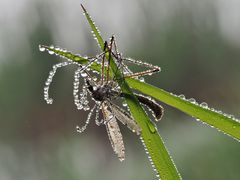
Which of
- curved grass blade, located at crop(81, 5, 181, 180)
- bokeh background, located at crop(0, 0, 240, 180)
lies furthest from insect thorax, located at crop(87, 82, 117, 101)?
bokeh background, located at crop(0, 0, 240, 180)

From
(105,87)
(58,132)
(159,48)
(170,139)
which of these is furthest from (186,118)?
(105,87)

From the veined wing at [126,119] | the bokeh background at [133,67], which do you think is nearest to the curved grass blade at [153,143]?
the veined wing at [126,119]

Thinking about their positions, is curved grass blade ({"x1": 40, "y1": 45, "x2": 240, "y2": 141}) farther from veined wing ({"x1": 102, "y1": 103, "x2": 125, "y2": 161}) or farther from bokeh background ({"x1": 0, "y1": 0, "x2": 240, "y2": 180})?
bokeh background ({"x1": 0, "y1": 0, "x2": 240, "y2": 180})

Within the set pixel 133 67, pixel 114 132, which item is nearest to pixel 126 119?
pixel 114 132

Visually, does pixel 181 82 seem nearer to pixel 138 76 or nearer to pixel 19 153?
pixel 19 153

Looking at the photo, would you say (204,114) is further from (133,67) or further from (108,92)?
(133,67)

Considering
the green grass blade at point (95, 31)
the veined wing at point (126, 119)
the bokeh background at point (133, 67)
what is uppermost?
the green grass blade at point (95, 31)

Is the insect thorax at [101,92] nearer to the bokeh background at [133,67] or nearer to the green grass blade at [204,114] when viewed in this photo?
the green grass blade at [204,114]
